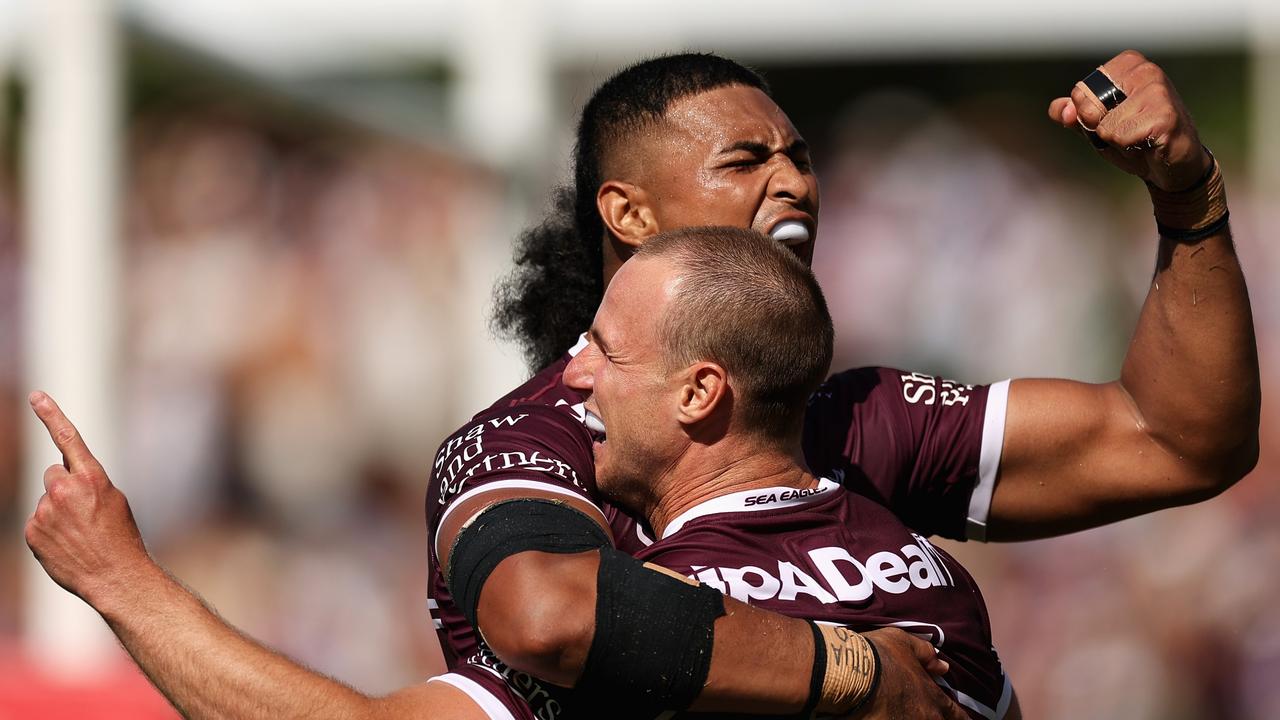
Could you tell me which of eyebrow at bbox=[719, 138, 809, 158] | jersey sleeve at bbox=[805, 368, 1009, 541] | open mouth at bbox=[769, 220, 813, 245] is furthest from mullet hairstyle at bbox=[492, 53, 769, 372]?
jersey sleeve at bbox=[805, 368, 1009, 541]

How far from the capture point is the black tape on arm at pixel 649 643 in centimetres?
236

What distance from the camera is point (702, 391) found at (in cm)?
266

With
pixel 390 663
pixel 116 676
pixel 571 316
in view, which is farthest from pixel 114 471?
pixel 390 663

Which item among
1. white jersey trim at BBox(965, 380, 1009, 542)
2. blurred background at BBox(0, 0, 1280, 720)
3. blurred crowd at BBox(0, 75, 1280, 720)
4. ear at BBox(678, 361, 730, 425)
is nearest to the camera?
ear at BBox(678, 361, 730, 425)

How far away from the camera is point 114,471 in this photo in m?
5.12

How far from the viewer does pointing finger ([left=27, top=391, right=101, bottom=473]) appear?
8.87 ft

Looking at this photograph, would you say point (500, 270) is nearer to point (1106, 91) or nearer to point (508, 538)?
point (1106, 91)

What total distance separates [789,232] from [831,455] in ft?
1.44

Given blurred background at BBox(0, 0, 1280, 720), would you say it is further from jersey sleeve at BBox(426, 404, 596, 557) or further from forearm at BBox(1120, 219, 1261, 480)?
forearm at BBox(1120, 219, 1261, 480)

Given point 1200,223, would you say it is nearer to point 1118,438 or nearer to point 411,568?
point 1118,438

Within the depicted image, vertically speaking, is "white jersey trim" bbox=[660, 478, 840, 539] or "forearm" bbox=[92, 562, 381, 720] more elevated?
"white jersey trim" bbox=[660, 478, 840, 539]

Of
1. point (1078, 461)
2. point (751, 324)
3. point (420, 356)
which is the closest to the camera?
point (751, 324)

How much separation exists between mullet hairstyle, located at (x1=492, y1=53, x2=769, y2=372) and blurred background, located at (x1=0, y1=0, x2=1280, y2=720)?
2.88 meters

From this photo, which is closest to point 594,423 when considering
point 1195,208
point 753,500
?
point 753,500
